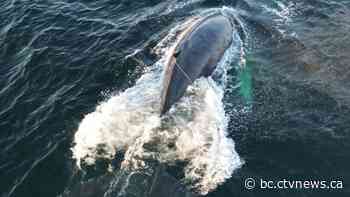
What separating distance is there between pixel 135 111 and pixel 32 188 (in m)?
4.37

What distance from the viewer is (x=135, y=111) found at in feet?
50.4

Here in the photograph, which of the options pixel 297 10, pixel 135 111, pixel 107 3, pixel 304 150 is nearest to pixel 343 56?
pixel 297 10

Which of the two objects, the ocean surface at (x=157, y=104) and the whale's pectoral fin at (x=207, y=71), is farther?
the whale's pectoral fin at (x=207, y=71)

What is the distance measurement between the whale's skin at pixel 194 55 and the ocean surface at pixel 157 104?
1.42 ft

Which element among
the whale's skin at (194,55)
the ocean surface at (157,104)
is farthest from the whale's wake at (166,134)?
the whale's skin at (194,55)

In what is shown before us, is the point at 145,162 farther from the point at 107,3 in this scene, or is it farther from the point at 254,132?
the point at 107,3

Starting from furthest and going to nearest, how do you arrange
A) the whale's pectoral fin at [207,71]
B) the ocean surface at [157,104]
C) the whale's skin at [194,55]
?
the whale's pectoral fin at [207,71] < the whale's skin at [194,55] < the ocean surface at [157,104]

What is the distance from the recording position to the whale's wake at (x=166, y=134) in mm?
13312

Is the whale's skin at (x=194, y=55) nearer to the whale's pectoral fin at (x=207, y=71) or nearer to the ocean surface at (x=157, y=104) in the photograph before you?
the whale's pectoral fin at (x=207, y=71)

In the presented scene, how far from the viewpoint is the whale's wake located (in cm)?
1331

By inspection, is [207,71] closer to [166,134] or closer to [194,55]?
[194,55]

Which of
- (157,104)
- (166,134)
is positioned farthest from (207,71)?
(166,134)

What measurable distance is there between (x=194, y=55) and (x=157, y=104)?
2.78 m

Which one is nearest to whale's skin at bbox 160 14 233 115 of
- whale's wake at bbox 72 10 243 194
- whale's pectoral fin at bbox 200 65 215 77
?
whale's pectoral fin at bbox 200 65 215 77
